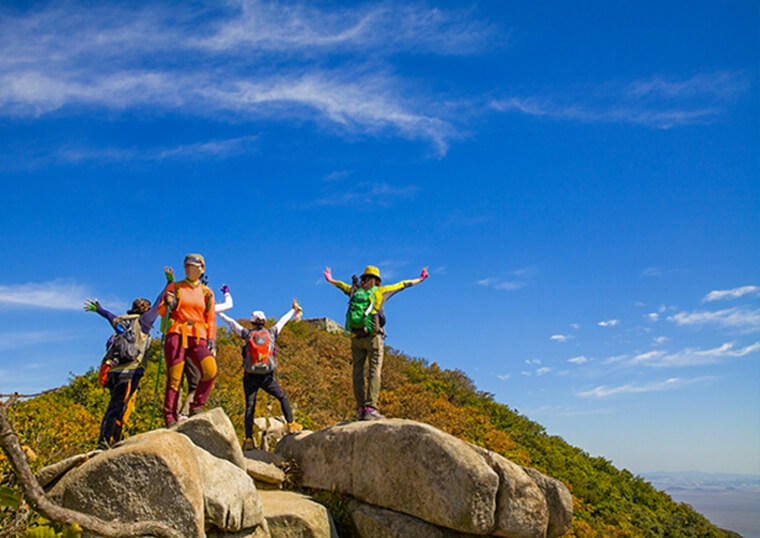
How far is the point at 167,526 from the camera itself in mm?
5410

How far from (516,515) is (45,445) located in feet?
20.4

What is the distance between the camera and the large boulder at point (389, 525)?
7.91m

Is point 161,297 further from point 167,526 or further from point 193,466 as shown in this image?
point 167,526

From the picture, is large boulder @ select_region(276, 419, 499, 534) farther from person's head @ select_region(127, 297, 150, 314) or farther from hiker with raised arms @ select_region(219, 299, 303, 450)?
person's head @ select_region(127, 297, 150, 314)

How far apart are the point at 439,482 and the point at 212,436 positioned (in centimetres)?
295

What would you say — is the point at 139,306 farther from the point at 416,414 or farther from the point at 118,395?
the point at 416,414

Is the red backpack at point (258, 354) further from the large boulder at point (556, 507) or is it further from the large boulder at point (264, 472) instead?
the large boulder at point (556, 507)

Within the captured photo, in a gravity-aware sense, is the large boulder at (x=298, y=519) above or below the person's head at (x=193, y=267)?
below

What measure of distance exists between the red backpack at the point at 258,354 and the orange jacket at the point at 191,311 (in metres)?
0.76

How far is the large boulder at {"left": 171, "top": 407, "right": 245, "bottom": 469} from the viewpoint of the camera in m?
7.64

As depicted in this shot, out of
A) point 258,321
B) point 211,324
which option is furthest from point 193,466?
point 258,321

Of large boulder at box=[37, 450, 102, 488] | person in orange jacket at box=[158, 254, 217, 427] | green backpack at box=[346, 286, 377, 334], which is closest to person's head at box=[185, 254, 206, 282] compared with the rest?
person in orange jacket at box=[158, 254, 217, 427]

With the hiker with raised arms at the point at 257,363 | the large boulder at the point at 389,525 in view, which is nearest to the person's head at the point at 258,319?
the hiker with raised arms at the point at 257,363

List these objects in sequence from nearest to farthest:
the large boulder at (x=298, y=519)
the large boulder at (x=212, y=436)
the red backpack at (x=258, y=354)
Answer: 1. the large boulder at (x=298, y=519)
2. the large boulder at (x=212, y=436)
3. the red backpack at (x=258, y=354)
